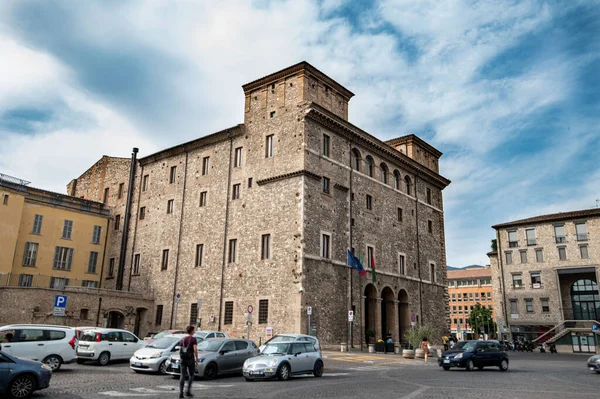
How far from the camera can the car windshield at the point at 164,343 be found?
1792 cm

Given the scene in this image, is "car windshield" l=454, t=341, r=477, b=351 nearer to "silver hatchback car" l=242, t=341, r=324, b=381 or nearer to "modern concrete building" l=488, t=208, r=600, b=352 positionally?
"silver hatchback car" l=242, t=341, r=324, b=381

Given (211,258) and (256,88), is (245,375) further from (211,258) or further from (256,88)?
(256,88)

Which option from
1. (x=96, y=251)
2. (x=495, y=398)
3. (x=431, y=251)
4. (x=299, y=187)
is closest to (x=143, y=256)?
(x=96, y=251)

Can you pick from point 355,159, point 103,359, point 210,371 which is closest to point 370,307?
point 355,159

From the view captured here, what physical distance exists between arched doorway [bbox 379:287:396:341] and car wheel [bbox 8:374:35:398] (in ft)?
97.0

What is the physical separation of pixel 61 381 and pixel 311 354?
27.0 feet

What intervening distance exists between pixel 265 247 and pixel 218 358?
51.2 ft

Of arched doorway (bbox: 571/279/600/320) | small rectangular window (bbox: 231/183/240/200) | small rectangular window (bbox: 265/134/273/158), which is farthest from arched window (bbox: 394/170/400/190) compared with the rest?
arched doorway (bbox: 571/279/600/320)

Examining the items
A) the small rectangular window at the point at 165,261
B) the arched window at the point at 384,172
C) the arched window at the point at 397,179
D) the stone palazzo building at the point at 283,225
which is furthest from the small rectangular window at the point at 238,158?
the arched window at the point at 397,179

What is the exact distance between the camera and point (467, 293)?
107 m

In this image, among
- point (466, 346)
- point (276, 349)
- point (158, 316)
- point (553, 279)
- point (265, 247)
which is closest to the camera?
point (276, 349)

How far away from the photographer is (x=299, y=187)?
1241 inches

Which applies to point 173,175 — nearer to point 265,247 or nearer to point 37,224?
point 37,224

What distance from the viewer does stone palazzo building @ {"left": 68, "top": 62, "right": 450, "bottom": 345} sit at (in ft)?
103
